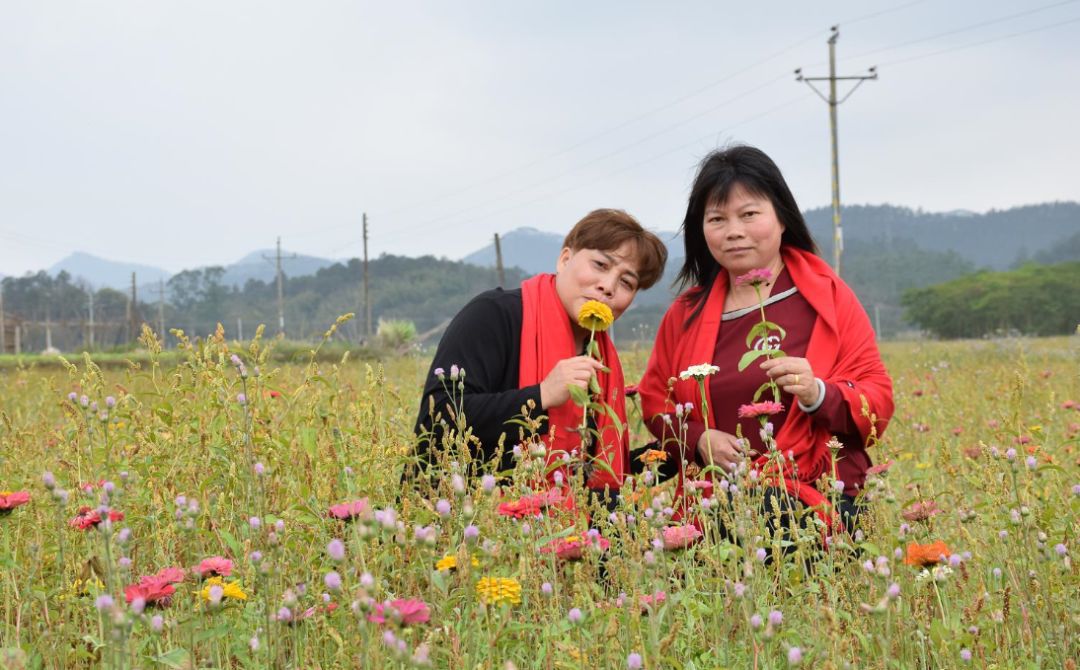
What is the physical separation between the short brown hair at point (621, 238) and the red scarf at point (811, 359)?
329 millimetres

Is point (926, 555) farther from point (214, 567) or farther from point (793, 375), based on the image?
point (214, 567)

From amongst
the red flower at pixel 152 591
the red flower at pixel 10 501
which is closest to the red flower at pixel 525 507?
the red flower at pixel 152 591

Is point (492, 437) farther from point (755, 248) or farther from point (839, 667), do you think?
point (839, 667)

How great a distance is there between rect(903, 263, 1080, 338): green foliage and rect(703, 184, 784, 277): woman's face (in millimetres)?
59632

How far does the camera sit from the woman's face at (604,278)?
303cm

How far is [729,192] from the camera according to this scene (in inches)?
Answer: 124

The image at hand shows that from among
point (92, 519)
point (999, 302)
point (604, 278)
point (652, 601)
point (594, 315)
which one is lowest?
point (652, 601)

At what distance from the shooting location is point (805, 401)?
2.86 metres

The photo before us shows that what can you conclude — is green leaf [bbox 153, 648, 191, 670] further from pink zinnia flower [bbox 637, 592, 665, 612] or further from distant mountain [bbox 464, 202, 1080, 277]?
distant mountain [bbox 464, 202, 1080, 277]

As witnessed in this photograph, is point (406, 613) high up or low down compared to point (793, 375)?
down

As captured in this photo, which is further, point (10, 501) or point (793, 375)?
point (793, 375)

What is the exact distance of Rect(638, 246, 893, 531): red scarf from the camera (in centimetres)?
296

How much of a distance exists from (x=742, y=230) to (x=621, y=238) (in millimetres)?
439

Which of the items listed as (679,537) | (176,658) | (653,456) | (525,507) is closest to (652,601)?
(525,507)
